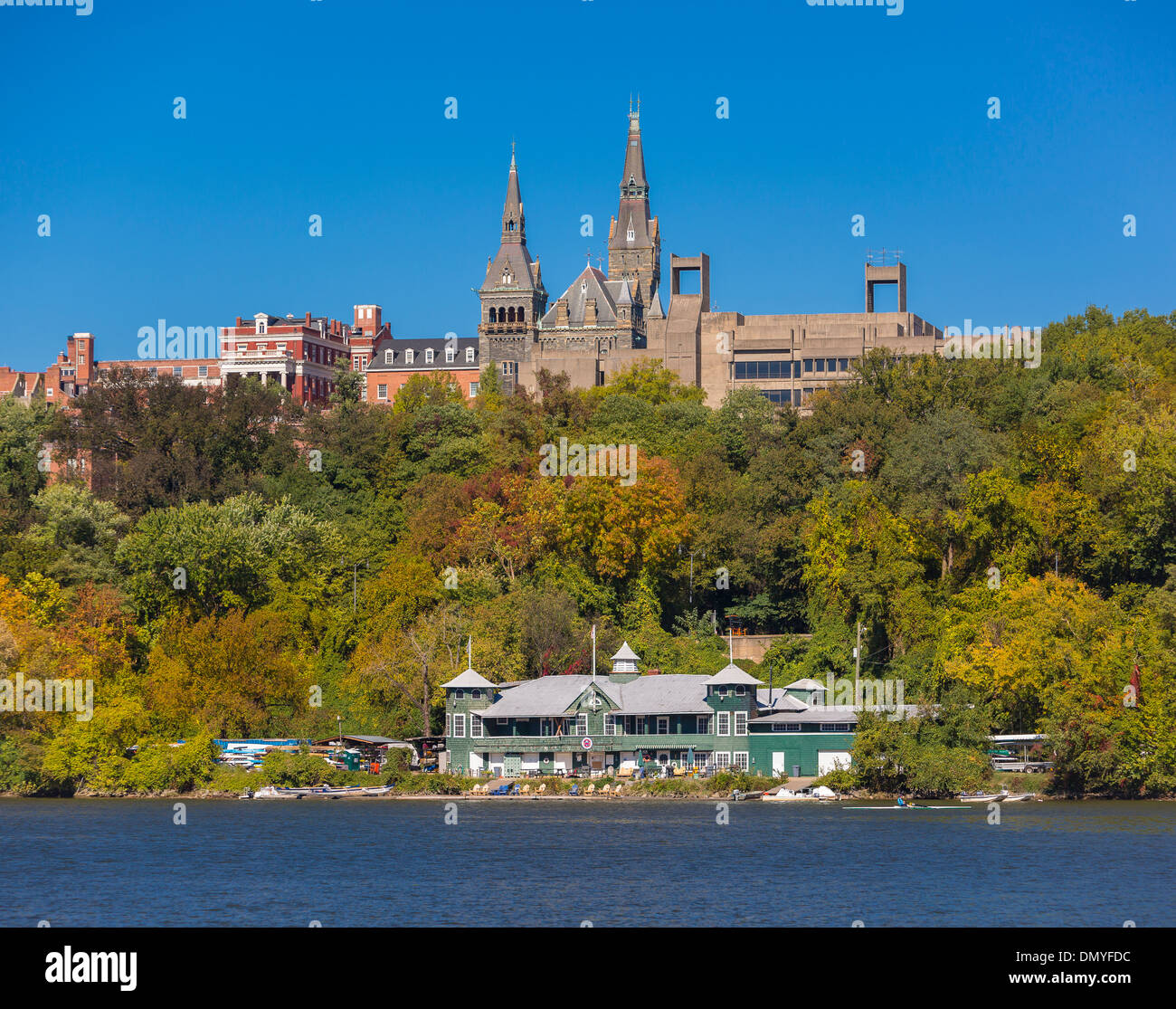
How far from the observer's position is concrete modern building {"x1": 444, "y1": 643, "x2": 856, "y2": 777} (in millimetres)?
73938

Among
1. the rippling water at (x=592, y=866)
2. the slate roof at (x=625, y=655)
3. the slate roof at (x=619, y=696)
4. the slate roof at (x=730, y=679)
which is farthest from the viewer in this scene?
the slate roof at (x=625, y=655)

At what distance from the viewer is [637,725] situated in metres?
76.0

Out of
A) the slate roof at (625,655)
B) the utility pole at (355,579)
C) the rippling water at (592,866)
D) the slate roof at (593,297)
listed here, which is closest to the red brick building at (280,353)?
the slate roof at (593,297)

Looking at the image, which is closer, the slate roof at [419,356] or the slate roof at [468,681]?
the slate roof at [468,681]

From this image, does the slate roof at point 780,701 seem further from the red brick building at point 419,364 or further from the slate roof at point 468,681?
the red brick building at point 419,364

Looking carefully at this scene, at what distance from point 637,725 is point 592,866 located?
2296cm

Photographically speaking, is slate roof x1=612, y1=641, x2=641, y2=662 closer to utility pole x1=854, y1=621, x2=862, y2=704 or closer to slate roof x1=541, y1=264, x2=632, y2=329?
utility pole x1=854, y1=621, x2=862, y2=704

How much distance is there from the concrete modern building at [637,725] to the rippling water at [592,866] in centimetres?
498

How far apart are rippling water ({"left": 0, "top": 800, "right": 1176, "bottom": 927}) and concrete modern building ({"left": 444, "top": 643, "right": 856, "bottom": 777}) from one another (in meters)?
4.98

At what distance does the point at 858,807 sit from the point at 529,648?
71.5 ft

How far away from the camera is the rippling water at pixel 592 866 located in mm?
45500

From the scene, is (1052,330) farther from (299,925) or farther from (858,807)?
(299,925)

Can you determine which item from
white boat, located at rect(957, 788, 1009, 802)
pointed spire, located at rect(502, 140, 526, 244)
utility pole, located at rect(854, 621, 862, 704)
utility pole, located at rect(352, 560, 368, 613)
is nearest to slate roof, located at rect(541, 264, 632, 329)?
pointed spire, located at rect(502, 140, 526, 244)

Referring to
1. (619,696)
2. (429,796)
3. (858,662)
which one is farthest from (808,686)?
(429,796)
